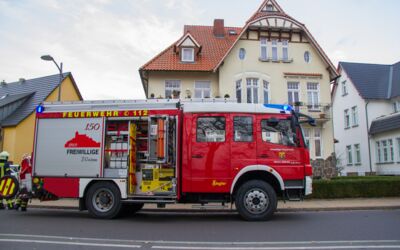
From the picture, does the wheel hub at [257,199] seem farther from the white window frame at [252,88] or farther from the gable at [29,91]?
the gable at [29,91]

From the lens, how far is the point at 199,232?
838 cm

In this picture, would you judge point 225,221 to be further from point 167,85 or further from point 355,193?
point 167,85

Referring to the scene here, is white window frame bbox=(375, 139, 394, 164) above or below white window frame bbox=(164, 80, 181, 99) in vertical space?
below

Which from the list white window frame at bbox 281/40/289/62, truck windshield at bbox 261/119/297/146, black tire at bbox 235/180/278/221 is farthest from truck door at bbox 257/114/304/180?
white window frame at bbox 281/40/289/62

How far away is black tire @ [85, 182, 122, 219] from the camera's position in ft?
33.9

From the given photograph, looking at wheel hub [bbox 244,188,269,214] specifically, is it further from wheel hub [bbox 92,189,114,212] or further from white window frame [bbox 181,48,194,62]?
white window frame [bbox 181,48,194,62]

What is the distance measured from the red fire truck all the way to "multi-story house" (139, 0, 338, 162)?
43.5ft

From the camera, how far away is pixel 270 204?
32.3ft

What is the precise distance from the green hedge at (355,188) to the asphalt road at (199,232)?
14.6 feet

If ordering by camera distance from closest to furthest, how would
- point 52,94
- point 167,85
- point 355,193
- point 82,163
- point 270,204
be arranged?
point 270,204
point 82,163
point 355,193
point 167,85
point 52,94

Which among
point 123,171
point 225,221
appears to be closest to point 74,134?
point 123,171

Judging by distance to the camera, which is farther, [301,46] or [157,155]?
[301,46]

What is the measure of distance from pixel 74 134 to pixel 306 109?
56.3ft

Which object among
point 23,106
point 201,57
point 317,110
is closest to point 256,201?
point 317,110
